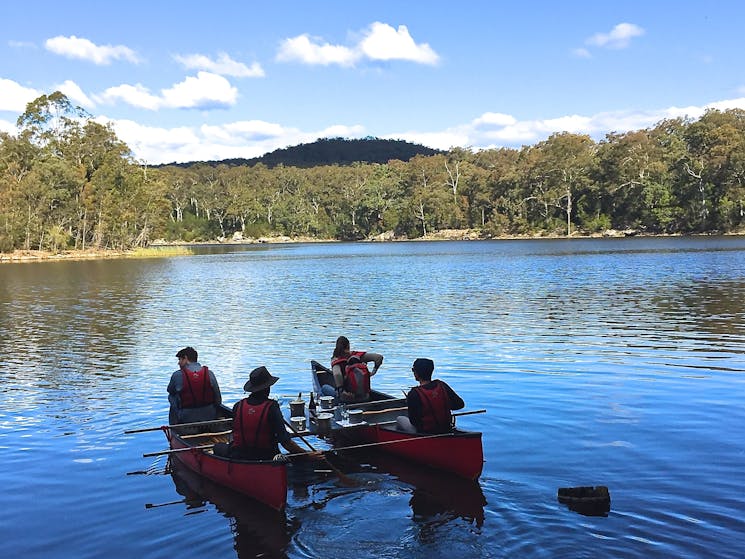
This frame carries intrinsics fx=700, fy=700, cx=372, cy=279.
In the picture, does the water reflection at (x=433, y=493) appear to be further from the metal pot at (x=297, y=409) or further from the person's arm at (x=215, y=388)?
the person's arm at (x=215, y=388)

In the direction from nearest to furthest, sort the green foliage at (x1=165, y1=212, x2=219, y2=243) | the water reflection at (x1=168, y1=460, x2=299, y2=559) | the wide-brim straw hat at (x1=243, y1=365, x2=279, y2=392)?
the water reflection at (x1=168, y1=460, x2=299, y2=559)
the wide-brim straw hat at (x1=243, y1=365, x2=279, y2=392)
the green foliage at (x1=165, y1=212, x2=219, y2=243)

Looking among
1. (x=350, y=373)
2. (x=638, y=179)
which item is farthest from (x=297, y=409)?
(x=638, y=179)

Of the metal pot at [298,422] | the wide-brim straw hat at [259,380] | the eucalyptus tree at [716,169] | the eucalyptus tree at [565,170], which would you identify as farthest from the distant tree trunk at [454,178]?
the wide-brim straw hat at [259,380]

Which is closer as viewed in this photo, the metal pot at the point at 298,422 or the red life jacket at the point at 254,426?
the red life jacket at the point at 254,426

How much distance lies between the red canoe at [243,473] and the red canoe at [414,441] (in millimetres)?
1806

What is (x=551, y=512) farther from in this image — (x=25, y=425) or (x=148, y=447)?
(x=25, y=425)

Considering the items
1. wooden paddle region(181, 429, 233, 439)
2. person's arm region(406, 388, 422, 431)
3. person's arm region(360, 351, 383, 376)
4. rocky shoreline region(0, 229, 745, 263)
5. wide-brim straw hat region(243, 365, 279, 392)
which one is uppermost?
rocky shoreline region(0, 229, 745, 263)

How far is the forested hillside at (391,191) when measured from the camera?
94.9 metres

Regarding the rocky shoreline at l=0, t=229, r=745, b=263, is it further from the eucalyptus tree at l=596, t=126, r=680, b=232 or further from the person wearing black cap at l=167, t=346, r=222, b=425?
the person wearing black cap at l=167, t=346, r=222, b=425

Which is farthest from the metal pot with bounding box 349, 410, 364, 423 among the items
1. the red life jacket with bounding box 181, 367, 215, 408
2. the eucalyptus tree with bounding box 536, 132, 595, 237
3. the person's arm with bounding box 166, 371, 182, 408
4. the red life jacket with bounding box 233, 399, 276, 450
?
the eucalyptus tree with bounding box 536, 132, 595, 237

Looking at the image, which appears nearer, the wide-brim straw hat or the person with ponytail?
the wide-brim straw hat

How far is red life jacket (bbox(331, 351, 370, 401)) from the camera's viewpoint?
1238 cm

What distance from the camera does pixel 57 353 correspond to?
22.1 metres

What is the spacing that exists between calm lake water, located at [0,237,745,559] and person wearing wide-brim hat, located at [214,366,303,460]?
737 mm
